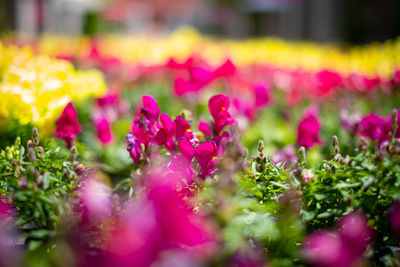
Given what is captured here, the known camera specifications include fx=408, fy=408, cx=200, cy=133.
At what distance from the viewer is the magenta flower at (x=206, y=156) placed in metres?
1.25

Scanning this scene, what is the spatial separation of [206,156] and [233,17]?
92.6 ft

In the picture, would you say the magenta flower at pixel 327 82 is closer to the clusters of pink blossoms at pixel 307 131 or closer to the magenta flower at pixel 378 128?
the clusters of pink blossoms at pixel 307 131

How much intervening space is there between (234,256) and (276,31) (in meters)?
23.2

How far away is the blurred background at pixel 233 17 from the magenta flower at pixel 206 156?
34.8 ft

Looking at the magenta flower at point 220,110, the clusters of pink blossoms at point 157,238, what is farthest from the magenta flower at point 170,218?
the magenta flower at point 220,110

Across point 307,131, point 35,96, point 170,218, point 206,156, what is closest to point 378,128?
point 307,131

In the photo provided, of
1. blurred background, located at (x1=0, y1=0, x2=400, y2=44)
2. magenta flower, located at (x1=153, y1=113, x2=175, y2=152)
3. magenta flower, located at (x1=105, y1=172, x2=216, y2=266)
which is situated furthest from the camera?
blurred background, located at (x1=0, y1=0, x2=400, y2=44)

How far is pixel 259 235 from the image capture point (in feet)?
3.47

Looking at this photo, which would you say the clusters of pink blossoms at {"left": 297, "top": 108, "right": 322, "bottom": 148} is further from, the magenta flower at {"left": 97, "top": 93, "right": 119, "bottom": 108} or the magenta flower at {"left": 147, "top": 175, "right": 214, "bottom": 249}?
the magenta flower at {"left": 97, "top": 93, "right": 119, "bottom": 108}

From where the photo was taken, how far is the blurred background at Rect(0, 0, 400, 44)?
1382cm

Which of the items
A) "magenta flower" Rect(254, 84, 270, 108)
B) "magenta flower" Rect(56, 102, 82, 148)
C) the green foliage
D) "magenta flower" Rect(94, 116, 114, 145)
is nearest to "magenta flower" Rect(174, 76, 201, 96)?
"magenta flower" Rect(254, 84, 270, 108)

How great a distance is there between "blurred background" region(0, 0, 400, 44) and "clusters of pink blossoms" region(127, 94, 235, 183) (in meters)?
10.4

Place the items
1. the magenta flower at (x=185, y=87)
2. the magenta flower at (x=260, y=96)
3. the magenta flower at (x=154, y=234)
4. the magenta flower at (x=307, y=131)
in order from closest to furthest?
the magenta flower at (x=154, y=234), the magenta flower at (x=307, y=131), the magenta flower at (x=260, y=96), the magenta flower at (x=185, y=87)

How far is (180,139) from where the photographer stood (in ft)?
4.35
